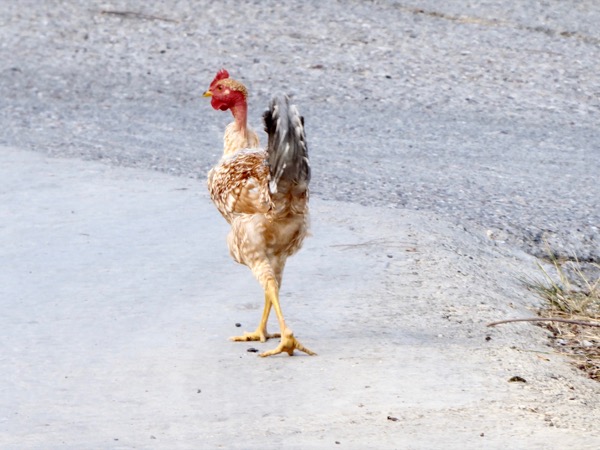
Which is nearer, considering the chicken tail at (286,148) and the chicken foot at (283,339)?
the chicken tail at (286,148)

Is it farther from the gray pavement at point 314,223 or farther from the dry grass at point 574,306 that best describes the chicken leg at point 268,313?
the dry grass at point 574,306

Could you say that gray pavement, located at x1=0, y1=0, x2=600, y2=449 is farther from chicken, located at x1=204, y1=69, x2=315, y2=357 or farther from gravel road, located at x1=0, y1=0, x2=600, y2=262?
chicken, located at x1=204, y1=69, x2=315, y2=357

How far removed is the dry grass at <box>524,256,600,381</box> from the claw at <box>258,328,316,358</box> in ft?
4.82

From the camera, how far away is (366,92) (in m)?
13.2

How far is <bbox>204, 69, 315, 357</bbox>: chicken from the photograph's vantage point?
580 centimetres

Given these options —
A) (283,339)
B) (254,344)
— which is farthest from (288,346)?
(254,344)

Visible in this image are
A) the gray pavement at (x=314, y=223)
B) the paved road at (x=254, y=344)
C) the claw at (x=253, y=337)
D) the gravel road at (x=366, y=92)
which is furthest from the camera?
Result: the gravel road at (x=366, y=92)

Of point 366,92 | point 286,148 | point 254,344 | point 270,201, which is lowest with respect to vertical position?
point 254,344

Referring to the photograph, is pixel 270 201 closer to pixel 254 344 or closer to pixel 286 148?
pixel 286 148

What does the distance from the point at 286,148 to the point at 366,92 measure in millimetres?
7579

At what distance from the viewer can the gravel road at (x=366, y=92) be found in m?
9.81

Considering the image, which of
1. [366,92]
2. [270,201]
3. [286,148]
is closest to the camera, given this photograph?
[286,148]

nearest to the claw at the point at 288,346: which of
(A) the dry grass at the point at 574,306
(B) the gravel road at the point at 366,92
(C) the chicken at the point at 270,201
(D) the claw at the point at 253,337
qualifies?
(C) the chicken at the point at 270,201

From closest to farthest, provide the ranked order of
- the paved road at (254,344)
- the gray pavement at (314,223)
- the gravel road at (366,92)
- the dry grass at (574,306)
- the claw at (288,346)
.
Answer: the paved road at (254,344), the gray pavement at (314,223), the claw at (288,346), the dry grass at (574,306), the gravel road at (366,92)
